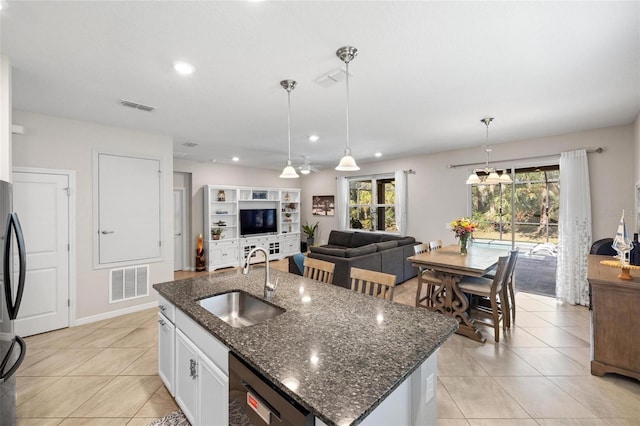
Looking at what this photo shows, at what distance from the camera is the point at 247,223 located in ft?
23.7

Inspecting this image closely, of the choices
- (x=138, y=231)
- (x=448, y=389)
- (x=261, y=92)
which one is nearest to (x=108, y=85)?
(x=261, y=92)

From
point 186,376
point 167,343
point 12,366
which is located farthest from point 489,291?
point 12,366

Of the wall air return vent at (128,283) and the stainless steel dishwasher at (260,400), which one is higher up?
the stainless steel dishwasher at (260,400)

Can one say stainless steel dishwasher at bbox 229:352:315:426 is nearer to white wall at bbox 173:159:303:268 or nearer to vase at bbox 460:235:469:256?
vase at bbox 460:235:469:256

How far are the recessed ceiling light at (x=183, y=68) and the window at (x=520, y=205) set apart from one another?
5109 millimetres

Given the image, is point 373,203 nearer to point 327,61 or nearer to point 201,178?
point 201,178

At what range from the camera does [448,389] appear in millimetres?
2246

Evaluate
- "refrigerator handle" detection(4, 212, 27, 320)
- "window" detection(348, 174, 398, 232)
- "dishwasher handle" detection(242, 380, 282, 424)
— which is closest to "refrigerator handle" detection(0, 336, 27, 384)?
"refrigerator handle" detection(4, 212, 27, 320)

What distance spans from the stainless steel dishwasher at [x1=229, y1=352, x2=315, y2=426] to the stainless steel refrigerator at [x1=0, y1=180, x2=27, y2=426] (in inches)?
57.4

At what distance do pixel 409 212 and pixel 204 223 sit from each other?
4806mm

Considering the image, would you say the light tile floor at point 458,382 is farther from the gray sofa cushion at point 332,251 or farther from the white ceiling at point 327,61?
the white ceiling at point 327,61

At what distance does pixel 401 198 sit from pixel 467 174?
1427mm

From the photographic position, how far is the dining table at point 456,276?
3.05 metres

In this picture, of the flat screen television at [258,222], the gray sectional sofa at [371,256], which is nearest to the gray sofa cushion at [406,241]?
the gray sectional sofa at [371,256]
